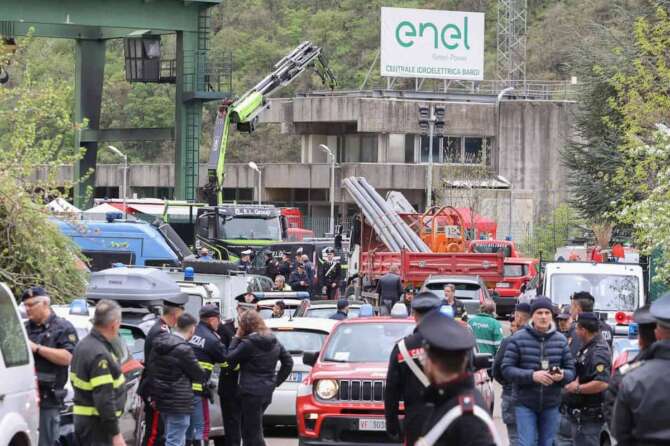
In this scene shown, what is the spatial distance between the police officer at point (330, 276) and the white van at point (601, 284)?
49.0 feet

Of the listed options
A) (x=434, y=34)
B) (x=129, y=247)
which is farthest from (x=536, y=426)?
(x=434, y=34)

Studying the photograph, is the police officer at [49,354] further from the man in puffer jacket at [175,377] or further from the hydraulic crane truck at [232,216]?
the hydraulic crane truck at [232,216]

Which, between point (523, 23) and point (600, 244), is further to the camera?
point (523, 23)

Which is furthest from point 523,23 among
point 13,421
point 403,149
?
point 13,421

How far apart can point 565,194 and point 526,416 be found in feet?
202

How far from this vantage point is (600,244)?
4272cm

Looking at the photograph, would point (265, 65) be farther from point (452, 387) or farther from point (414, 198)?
point (452, 387)

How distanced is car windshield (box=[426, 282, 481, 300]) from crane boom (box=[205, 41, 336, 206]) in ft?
51.8

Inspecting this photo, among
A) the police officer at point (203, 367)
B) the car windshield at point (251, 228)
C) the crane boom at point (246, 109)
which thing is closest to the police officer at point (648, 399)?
the police officer at point (203, 367)

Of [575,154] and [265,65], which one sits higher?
[265,65]

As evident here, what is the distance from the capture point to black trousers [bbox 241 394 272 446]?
13680 mm

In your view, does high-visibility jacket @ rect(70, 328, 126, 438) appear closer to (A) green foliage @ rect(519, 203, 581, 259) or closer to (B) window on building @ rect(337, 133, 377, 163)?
(A) green foliage @ rect(519, 203, 581, 259)

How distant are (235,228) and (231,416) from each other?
24784 mm

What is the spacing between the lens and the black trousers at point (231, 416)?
14.2m
